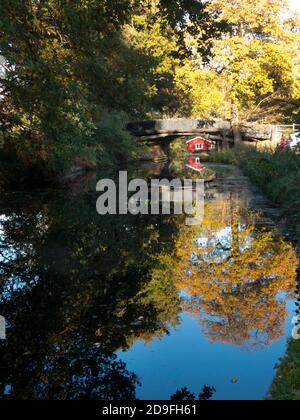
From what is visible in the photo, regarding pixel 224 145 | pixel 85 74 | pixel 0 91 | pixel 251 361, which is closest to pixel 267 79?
pixel 224 145

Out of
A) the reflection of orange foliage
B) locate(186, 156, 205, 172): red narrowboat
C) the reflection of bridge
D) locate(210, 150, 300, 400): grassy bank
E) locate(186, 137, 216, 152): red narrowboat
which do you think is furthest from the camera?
locate(186, 137, 216, 152): red narrowboat

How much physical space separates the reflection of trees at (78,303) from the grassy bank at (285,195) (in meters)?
1.76

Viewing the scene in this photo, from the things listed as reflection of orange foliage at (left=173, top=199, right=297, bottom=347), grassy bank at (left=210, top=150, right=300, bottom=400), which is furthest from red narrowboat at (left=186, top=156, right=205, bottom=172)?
reflection of orange foliage at (left=173, top=199, right=297, bottom=347)

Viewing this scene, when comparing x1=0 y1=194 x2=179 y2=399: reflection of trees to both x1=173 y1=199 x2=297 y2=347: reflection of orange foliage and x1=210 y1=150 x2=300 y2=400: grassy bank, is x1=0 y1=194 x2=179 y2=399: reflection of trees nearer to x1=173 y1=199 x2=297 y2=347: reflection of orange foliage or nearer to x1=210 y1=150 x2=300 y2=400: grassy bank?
x1=173 y1=199 x2=297 y2=347: reflection of orange foliage

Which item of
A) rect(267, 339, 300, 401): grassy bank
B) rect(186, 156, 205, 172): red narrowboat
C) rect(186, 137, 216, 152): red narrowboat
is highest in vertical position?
rect(186, 137, 216, 152): red narrowboat

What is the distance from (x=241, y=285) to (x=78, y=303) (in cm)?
317

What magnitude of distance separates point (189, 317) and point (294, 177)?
8.81 metres

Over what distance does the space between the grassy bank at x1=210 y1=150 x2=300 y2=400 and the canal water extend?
12.7 inches

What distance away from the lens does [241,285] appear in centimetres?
907

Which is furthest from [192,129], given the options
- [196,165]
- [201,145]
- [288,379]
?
[288,379]

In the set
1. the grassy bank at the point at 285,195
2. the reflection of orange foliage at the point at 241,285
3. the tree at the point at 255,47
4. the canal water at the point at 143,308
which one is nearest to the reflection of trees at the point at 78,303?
the canal water at the point at 143,308

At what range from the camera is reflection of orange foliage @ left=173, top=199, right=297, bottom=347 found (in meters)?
7.23

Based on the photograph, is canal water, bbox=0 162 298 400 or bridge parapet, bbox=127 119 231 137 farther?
bridge parapet, bbox=127 119 231 137

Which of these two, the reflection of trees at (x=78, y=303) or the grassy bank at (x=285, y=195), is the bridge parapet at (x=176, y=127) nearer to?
the grassy bank at (x=285, y=195)
